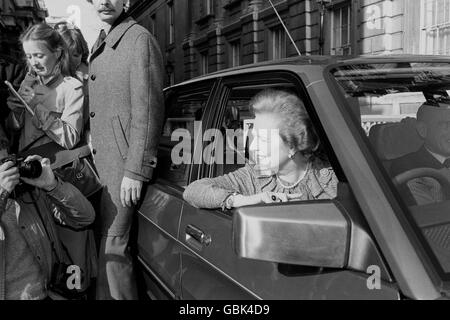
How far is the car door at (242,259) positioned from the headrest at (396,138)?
0.27 m

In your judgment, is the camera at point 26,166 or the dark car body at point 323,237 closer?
the dark car body at point 323,237

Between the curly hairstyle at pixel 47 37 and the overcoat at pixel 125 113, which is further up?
the curly hairstyle at pixel 47 37

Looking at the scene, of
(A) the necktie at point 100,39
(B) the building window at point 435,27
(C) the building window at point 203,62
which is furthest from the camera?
(C) the building window at point 203,62

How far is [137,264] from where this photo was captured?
8.60 feet

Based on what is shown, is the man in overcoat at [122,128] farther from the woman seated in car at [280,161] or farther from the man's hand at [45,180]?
the woman seated in car at [280,161]

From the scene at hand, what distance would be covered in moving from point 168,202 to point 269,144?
0.67 meters

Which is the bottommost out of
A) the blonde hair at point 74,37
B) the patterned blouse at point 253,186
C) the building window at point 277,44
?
the patterned blouse at point 253,186

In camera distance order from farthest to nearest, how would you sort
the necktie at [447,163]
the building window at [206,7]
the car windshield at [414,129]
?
the building window at [206,7] < the necktie at [447,163] < the car windshield at [414,129]

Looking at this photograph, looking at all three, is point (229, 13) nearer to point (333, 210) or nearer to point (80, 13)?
point (80, 13)

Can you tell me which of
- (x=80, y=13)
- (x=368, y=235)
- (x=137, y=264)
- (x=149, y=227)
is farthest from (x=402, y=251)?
(x=80, y=13)

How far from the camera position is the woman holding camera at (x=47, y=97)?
2.43 meters

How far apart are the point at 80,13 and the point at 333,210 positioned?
2.24m

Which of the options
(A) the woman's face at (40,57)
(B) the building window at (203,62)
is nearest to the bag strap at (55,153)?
(A) the woman's face at (40,57)

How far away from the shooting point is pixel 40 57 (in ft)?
8.06
